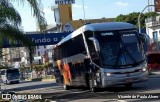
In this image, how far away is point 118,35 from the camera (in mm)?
21250

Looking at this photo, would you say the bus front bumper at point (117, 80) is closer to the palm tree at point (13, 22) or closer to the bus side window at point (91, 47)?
the bus side window at point (91, 47)

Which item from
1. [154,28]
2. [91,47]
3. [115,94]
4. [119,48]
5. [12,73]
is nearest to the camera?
[115,94]

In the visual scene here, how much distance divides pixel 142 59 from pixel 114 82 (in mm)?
1844

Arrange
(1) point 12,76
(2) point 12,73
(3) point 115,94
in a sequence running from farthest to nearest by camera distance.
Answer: (2) point 12,73 < (1) point 12,76 < (3) point 115,94

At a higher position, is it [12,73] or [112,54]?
[112,54]

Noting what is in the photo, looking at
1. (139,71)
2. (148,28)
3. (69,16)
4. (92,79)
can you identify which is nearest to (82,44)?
(92,79)

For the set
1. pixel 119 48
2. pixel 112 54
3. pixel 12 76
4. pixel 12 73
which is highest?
pixel 119 48

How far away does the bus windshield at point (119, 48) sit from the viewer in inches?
818

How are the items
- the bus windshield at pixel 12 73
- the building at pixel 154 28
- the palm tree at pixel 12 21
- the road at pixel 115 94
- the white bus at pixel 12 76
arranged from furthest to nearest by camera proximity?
the bus windshield at pixel 12 73 → the white bus at pixel 12 76 → the building at pixel 154 28 → the palm tree at pixel 12 21 → the road at pixel 115 94

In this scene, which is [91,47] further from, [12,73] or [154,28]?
[12,73]

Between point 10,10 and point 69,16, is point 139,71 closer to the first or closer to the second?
point 10,10

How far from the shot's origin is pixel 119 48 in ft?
68.4

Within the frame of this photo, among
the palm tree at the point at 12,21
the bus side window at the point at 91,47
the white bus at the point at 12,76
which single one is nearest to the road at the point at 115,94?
the bus side window at the point at 91,47

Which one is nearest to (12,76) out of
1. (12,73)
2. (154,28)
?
(12,73)
